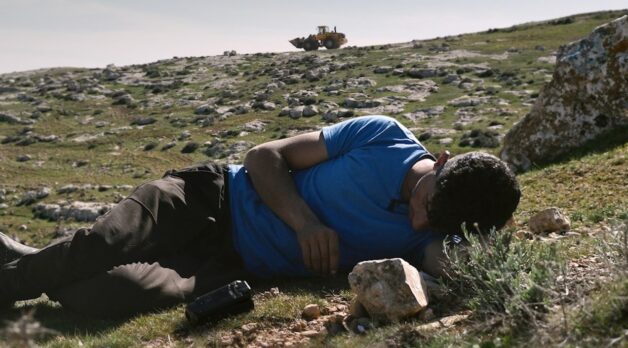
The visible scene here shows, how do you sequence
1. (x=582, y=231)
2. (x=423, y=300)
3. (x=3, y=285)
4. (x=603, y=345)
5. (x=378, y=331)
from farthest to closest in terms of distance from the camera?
(x=582, y=231)
(x=3, y=285)
(x=423, y=300)
(x=378, y=331)
(x=603, y=345)

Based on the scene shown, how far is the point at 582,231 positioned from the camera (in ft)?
23.5

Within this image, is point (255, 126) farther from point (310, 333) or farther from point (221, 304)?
point (310, 333)

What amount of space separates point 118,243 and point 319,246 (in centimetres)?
176

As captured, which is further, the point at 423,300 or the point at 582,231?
the point at 582,231

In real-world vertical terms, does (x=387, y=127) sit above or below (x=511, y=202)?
above

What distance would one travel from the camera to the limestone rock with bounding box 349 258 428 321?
4838 millimetres

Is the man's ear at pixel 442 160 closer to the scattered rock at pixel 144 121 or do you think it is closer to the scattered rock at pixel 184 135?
the scattered rock at pixel 184 135

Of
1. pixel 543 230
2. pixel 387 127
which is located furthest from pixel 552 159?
pixel 387 127

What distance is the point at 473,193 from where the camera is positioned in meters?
5.20

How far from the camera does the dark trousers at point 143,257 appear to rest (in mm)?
5719

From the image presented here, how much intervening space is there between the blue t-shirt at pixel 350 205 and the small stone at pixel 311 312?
92cm

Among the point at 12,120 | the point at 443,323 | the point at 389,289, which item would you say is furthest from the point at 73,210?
the point at 12,120

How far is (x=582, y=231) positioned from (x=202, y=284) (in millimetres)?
4074

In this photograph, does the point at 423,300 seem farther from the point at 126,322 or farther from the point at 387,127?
the point at 126,322
